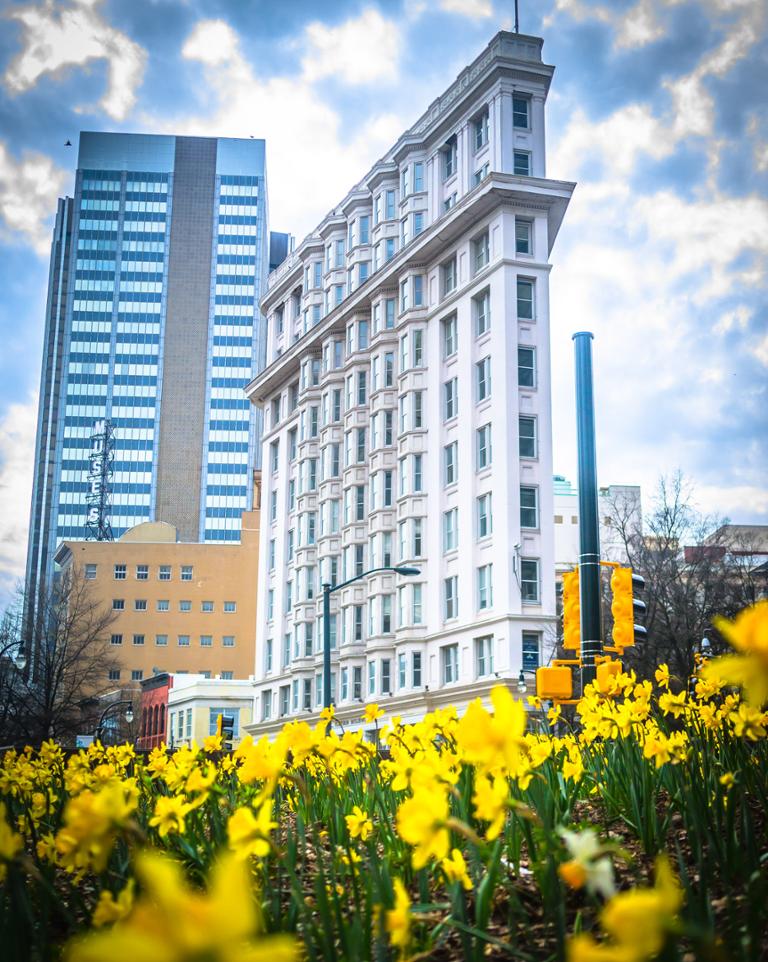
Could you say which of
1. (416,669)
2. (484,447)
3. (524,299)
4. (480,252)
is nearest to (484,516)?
(484,447)

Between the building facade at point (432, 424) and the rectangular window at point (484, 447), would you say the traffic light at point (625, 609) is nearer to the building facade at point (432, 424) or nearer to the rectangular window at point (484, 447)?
the building facade at point (432, 424)

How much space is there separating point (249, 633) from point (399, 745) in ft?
311

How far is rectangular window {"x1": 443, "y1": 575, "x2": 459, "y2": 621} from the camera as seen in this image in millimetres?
48237

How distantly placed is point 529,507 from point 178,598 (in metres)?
60.4

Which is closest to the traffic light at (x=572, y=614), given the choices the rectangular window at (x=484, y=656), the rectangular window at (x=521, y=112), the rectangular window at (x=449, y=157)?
the rectangular window at (x=484, y=656)

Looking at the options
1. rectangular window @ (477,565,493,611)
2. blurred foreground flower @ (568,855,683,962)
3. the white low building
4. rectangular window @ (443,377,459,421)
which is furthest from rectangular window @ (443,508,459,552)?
blurred foreground flower @ (568,855,683,962)

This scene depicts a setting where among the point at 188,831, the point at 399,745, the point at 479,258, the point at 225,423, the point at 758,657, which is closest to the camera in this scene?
the point at 758,657

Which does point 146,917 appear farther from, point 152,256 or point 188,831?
point 152,256

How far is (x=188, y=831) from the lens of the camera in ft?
16.4

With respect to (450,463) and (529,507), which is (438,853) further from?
(450,463)

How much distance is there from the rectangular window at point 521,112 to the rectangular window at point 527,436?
50.0ft

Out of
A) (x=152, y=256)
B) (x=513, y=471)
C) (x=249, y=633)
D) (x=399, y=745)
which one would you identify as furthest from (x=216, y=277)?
(x=399, y=745)

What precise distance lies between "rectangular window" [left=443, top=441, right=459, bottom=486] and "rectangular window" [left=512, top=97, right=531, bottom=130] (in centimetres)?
1624

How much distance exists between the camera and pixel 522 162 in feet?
168
